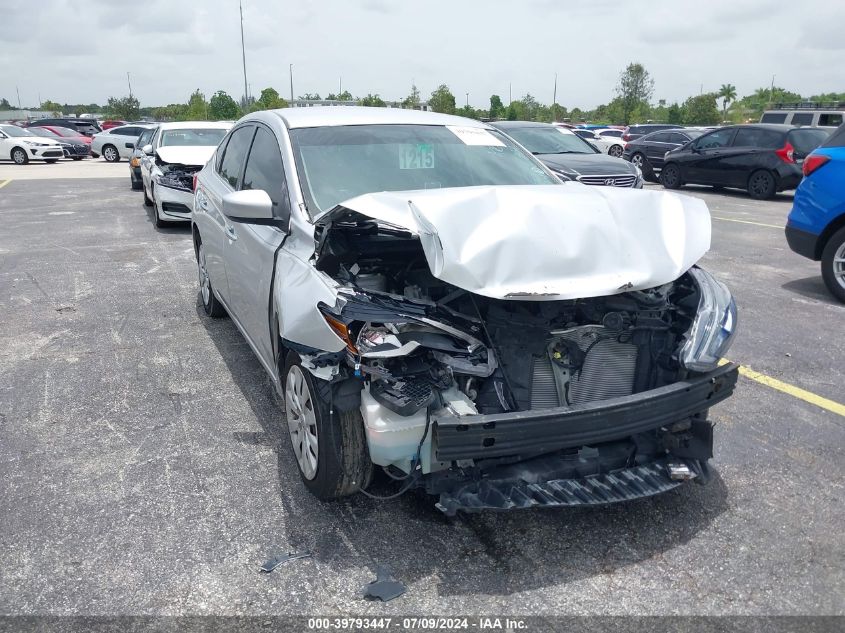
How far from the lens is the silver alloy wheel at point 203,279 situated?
589 cm

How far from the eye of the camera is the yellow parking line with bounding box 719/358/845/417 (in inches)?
168

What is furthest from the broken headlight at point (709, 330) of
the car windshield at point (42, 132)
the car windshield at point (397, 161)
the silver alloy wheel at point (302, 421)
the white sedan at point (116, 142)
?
the car windshield at point (42, 132)

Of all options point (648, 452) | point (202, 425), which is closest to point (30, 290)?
point (202, 425)

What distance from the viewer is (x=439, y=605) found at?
256cm

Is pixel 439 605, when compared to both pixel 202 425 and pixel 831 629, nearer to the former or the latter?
pixel 831 629

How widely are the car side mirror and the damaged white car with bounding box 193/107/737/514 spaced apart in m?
0.01

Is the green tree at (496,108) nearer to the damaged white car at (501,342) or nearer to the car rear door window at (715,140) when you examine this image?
Answer: the car rear door window at (715,140)

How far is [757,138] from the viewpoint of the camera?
14.8 meters

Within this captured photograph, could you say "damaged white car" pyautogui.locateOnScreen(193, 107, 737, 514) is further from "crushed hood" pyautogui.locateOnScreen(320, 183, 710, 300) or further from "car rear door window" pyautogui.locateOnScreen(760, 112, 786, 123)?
"car rear door window" pyautogui.locateOnScreen(760, 112, 786, 123)

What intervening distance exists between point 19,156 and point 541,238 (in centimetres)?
3071

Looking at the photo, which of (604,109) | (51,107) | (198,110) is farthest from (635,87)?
(51,107)

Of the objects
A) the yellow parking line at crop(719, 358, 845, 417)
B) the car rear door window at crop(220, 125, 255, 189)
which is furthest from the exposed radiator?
the car rear door window at crop(220, 125, 255, 189)

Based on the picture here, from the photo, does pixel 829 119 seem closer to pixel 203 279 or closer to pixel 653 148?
pixel 653 148

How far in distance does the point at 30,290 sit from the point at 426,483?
615 cm
